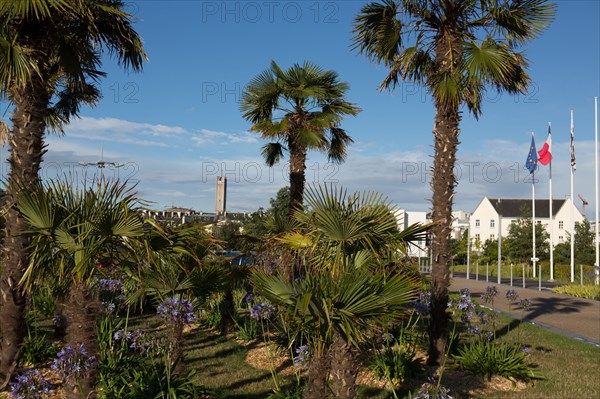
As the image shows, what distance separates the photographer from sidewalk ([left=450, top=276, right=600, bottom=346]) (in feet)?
47.3

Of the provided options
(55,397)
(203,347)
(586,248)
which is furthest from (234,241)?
(586,248)

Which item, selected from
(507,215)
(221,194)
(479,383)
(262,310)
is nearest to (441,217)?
(479,383)

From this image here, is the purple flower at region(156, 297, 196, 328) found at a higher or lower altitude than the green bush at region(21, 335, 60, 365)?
higher

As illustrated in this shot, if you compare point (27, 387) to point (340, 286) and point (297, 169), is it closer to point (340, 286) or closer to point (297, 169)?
point (340, 286)

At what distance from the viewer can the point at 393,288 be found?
18.6 ft

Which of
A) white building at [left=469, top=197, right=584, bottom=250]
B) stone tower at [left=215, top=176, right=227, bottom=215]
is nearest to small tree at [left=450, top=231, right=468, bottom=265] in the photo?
white building at [left=469, top=197, right=584, bottom=250]

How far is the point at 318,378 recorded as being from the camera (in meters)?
5.79

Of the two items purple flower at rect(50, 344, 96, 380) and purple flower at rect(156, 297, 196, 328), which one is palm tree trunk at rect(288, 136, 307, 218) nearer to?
purple flower at rect(156, 297, 196, 328)

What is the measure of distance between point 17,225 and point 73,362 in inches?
116

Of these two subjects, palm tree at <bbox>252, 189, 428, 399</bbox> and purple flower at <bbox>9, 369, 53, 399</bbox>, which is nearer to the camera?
purple flower at <bbox>9, 369, 53, 399</bbox>

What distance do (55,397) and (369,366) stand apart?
4358 millimetres

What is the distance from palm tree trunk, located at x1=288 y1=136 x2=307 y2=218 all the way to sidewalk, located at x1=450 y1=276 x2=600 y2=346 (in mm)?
7432

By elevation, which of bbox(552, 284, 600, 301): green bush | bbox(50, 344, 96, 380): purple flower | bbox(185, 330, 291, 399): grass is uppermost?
bbox(50, 344, 96, 380): purple flower

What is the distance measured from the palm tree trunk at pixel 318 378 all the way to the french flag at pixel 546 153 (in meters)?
29.8
